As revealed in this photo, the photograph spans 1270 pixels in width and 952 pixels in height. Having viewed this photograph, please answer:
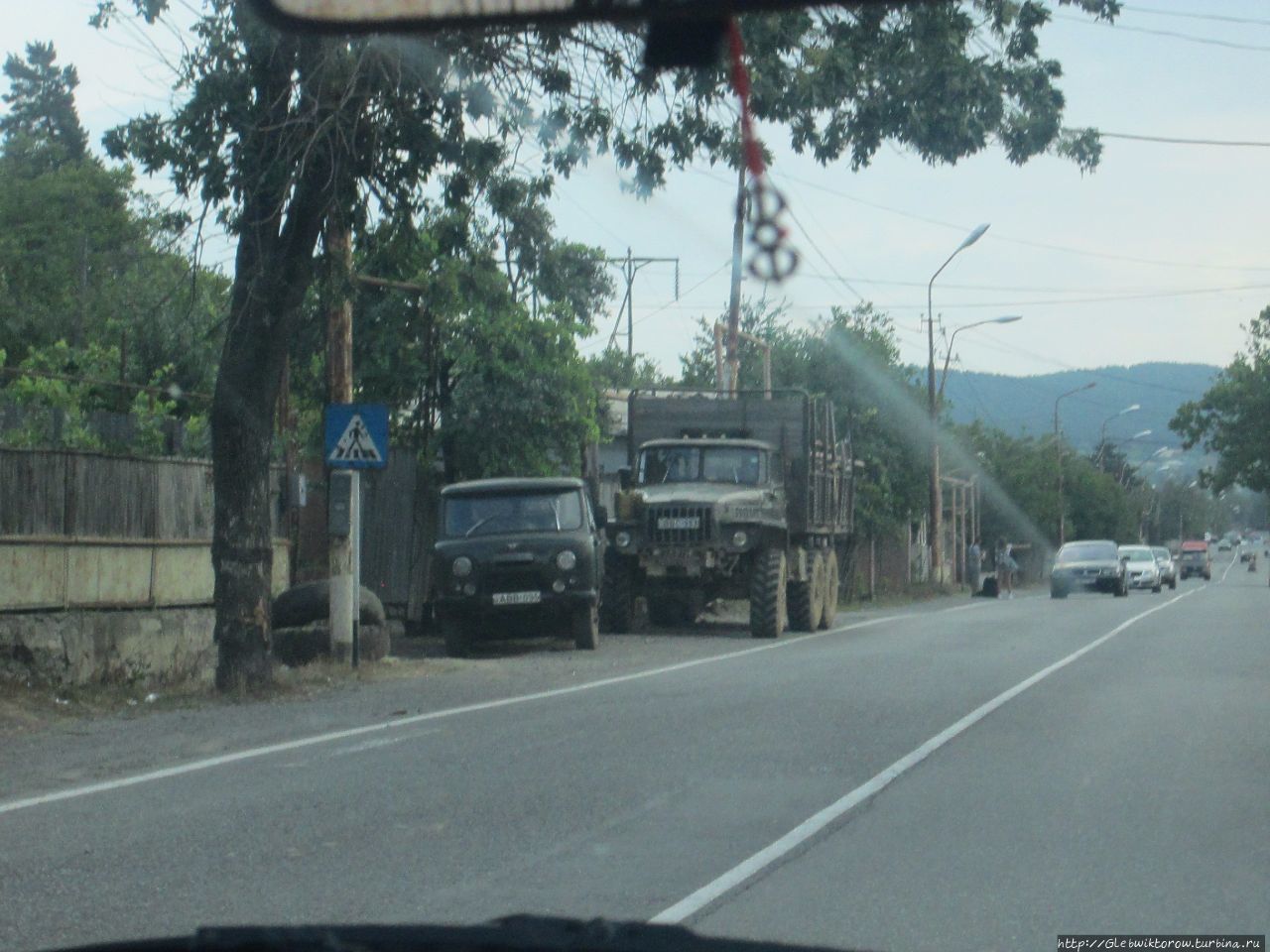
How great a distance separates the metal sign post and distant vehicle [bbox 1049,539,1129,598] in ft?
98.1

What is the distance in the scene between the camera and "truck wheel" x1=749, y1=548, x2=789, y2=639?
24.2 metres

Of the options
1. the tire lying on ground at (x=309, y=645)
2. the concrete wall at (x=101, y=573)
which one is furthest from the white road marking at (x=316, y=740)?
the concrete wall at (x=101, y=573)

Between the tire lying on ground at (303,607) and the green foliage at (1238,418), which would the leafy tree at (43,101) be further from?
the tire lying on ground at (303,607)

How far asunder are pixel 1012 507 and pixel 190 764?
68874 millimetres

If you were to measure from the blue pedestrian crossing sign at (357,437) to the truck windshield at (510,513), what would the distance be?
4472mm

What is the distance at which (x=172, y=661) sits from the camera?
59.7 feet

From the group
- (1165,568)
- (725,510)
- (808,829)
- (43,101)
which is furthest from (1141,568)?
(43,101)

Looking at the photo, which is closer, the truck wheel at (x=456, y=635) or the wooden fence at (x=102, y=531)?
the wooden fence at (x=102, y=531)

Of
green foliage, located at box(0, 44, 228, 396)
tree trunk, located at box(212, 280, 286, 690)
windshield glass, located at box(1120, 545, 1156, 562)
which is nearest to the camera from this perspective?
tree trunk, located at box(212, 280, 286, 690)

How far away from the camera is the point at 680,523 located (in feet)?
80.3

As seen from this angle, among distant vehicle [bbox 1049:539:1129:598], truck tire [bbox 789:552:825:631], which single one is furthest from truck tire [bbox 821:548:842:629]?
distant vehicle [bbox 1049:539:1129:598]

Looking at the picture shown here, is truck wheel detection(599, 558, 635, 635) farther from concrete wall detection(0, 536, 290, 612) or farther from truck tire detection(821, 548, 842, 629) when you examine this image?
concrete wall detection(0, 536, 290, 612)

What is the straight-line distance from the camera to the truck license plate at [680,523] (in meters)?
24.4

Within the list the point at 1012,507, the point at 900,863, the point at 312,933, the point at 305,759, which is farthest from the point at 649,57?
the point at 1012,507
